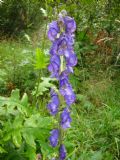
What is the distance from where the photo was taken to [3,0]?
1090cm

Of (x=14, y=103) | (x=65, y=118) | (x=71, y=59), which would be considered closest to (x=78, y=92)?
(x=14, y=103)

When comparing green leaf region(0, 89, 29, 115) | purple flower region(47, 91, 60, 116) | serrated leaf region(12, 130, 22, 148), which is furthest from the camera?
green leaf region(0, 89, 29, 115)

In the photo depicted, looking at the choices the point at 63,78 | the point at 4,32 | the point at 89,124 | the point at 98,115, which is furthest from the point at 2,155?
the point at 4,32

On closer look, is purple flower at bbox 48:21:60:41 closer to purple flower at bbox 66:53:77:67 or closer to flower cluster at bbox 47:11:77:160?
flower cluster at bbox 47:11:77:160

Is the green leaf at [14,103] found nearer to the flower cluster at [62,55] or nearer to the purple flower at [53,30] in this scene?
the flower cluster at [62,55]

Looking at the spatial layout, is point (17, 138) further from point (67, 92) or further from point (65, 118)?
point (67, 92)

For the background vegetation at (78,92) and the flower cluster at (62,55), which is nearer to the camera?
the flower cluster at (62,55)

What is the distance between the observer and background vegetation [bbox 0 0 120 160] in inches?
129

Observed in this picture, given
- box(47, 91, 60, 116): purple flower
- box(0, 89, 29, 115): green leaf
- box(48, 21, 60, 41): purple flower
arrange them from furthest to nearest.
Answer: box(0, 89, 29, 115): green leaf → box(47, 91, 60, 116): purple flower → box(48, 21, 60, 41): purple flower

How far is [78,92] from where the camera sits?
234 inches

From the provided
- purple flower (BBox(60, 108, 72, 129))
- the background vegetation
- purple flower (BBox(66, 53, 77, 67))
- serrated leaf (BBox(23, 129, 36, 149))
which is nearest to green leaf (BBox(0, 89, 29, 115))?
the background vegetation

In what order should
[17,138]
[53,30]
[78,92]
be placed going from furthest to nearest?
[78,92] → [17,138] → [53,30]

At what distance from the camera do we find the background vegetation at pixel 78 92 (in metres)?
3.28

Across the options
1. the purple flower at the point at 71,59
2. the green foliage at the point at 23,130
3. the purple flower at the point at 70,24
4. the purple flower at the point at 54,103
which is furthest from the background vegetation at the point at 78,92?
the purple flower at the point at 70,24
